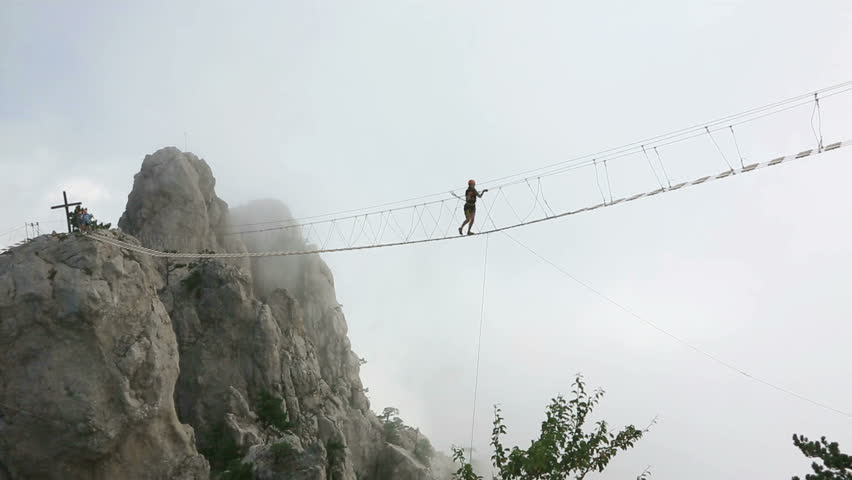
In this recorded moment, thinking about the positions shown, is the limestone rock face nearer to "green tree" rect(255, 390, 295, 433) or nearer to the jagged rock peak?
"green tree" rect(255, 390, 295, 433)

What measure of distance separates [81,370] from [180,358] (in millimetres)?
16453

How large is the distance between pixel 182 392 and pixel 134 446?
13261 mm

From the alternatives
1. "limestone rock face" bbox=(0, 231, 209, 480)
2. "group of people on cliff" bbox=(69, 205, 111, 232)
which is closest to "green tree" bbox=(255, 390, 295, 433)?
"limestone rock face" bbox=(0, 231, 209, 480)

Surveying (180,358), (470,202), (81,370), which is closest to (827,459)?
(470,202)

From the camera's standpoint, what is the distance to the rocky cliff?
34062 millimetres

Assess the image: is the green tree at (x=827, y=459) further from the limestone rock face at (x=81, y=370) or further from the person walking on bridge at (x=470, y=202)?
the limestone rock face at (x=81, y=370)

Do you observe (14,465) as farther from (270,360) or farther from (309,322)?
(309,322)

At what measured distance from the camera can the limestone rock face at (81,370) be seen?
33.6 metres

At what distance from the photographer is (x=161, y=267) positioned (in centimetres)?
5397

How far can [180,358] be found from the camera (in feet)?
167

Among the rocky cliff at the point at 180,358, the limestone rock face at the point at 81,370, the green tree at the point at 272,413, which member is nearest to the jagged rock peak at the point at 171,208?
the rocky cliff at the point at 180,358

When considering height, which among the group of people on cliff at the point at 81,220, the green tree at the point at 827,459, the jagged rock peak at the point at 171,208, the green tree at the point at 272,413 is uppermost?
the jagged rock peak at the point at 171,208

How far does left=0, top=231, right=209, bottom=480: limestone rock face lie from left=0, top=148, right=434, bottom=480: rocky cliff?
6 centimetres

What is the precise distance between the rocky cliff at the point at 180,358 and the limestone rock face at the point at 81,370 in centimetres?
6
